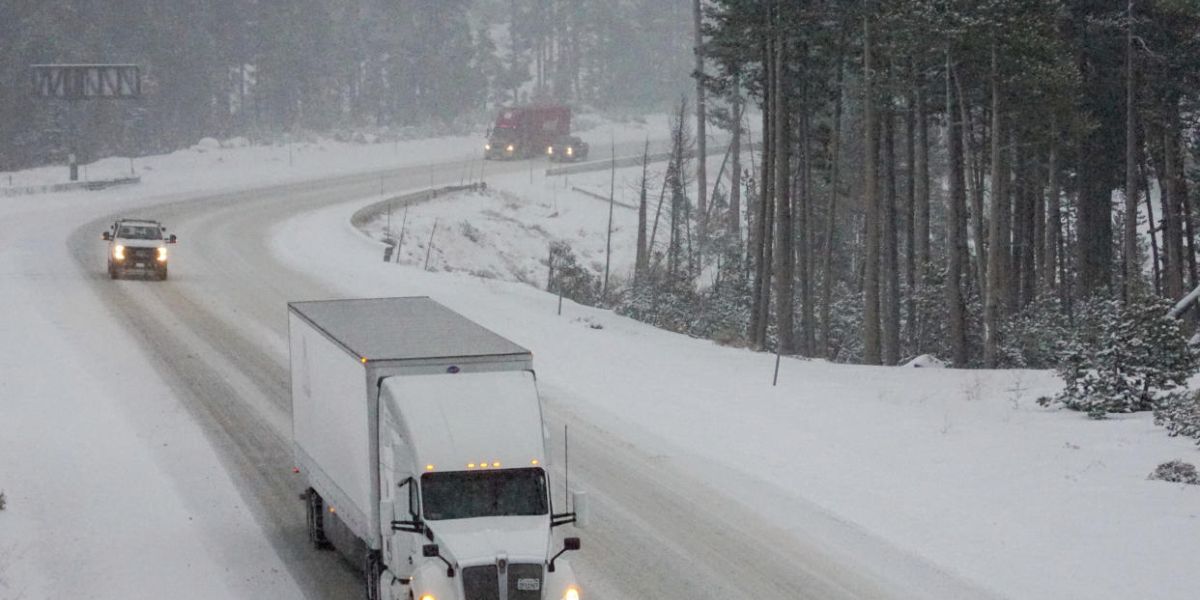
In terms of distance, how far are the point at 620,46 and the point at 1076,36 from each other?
101493 mm

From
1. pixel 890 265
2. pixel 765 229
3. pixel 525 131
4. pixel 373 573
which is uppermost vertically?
pixel 525 131

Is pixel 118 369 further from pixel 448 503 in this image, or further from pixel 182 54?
pixel 182 54

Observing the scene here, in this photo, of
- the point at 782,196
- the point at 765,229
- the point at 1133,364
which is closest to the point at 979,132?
the point at 765,229

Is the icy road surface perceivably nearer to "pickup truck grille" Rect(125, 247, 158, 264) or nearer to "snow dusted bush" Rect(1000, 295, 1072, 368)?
"pickup truck grille" Rect(125, 247, 158, 264)

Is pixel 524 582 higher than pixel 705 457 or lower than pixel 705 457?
higher

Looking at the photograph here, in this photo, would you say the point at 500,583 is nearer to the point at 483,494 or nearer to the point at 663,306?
the point at 483,494

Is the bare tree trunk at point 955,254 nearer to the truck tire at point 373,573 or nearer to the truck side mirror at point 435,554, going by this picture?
the truck tire at point 373,573

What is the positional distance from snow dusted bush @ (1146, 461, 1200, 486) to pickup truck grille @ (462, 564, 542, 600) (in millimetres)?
11098

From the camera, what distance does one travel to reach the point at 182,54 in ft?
311

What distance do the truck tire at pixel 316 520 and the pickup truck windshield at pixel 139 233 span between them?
959 inches

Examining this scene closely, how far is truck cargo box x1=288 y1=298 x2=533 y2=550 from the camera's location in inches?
530

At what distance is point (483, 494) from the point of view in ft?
41.1

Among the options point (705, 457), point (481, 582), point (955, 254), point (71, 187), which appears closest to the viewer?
point (481, 582)

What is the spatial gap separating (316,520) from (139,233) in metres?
25.1
